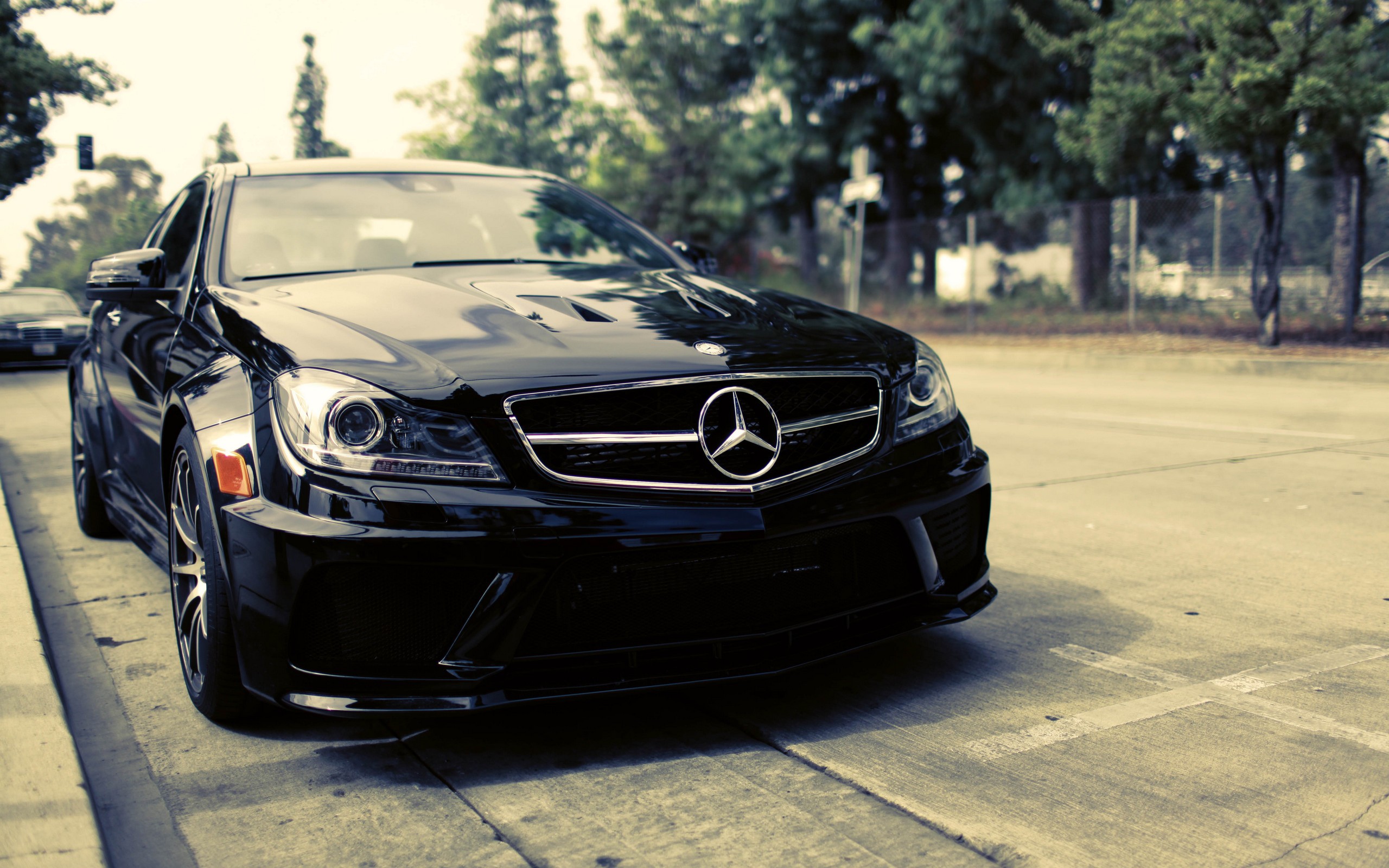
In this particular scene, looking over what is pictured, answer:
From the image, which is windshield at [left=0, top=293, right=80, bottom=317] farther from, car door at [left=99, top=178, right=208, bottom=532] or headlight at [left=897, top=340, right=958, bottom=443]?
headlight at [left=897, top=340, right=958, bottom=443]

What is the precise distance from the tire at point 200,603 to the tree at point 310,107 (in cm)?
7930

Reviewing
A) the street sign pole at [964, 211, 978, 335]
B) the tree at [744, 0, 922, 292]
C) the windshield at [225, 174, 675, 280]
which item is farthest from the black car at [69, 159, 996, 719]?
the tree at [744, 0, 922, 292]

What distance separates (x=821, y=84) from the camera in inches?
1099

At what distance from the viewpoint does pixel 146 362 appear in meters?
4.06

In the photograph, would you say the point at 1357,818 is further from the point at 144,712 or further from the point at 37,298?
the point at 37,298

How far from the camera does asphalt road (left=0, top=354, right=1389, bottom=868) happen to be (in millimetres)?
2406

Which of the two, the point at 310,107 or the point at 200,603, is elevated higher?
the point at 310,107

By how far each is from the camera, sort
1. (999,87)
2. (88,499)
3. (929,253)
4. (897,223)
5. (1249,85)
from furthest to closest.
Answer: (897,223) → (929,253) → (999,87) → (1249,85) → (88,499)

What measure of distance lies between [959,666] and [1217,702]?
0.68m

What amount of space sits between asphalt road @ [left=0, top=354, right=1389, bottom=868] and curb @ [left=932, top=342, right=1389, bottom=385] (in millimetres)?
9811

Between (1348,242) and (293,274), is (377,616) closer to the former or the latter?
(293,274)

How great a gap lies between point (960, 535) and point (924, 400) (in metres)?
0.38

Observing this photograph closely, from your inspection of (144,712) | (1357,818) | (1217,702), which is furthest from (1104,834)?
(144,712)

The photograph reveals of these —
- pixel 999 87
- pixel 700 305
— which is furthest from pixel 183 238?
pixel 999 87
